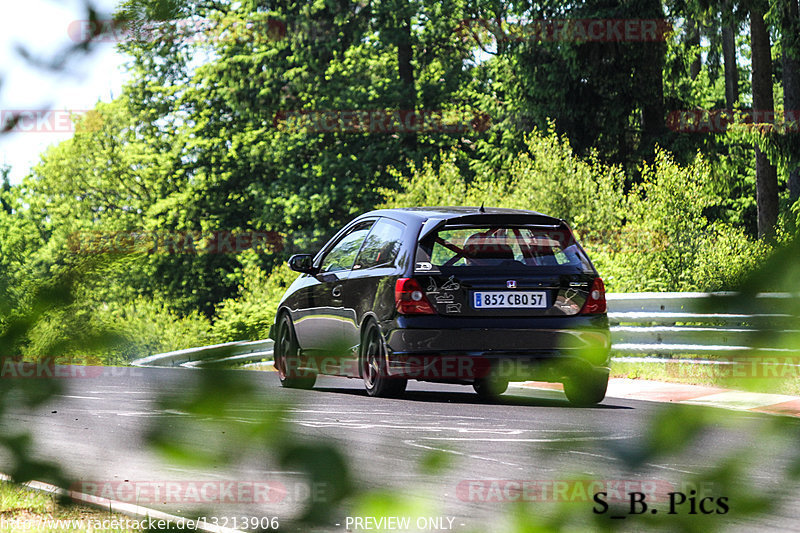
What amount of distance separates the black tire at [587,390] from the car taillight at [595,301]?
0.76 metres

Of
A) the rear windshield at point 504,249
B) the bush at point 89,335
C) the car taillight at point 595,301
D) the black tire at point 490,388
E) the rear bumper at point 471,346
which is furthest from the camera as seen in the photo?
the black tire at point 490,388

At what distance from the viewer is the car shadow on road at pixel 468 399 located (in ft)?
37.2

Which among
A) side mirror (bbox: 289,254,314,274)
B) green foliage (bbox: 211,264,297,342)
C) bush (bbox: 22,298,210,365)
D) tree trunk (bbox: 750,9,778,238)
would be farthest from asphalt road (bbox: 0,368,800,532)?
tree trunk (bbox: 750,9,778,238)

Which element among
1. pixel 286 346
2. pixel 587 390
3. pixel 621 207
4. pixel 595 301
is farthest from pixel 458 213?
pixel 621 207

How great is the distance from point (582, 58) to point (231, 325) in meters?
15.1

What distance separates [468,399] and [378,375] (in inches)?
58.1

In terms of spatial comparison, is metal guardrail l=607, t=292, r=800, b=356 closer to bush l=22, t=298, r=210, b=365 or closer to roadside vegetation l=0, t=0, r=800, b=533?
bush l=22, t=298, r=210, b=365

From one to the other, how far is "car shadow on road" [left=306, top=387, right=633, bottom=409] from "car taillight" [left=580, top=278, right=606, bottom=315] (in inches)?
35.4

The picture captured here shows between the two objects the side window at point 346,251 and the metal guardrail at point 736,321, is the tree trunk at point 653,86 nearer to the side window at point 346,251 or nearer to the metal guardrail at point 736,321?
the side window at point 346,251

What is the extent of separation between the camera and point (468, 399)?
1188 cm

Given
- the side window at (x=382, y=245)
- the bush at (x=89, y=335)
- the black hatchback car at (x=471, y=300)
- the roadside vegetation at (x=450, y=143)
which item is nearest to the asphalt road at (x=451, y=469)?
the bush at (x=89, y=335)

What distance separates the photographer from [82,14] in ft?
6.85

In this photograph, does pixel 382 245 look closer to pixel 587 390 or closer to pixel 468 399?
pixel 468 399

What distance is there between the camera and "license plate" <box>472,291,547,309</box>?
32.8 ft
